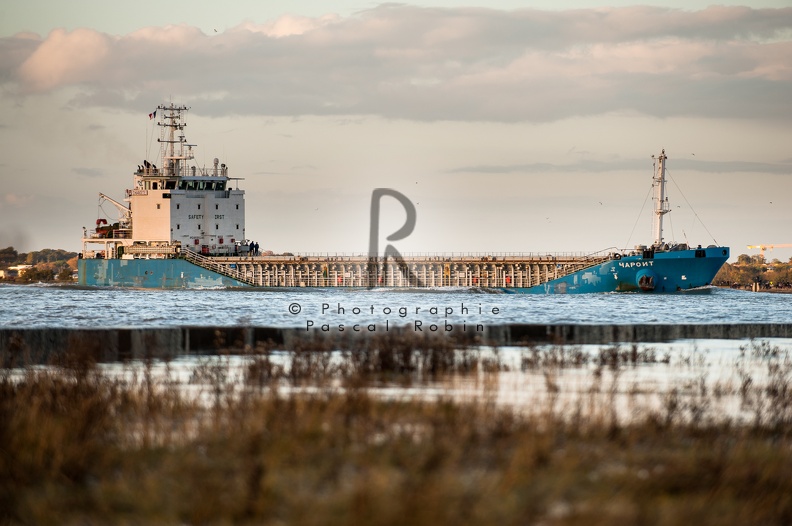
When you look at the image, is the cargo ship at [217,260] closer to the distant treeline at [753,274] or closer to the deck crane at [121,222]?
the deck crane at [121,222]

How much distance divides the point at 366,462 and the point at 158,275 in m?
66.9

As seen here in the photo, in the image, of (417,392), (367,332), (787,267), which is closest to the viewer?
(417,392)

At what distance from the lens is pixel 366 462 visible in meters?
10.2

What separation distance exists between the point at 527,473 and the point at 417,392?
6.53 meters

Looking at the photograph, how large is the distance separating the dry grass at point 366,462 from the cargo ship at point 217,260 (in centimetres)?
5433

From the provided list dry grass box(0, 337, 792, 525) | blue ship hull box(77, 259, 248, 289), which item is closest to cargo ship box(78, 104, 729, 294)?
blue ship hull box(77, 259, 248, 289)

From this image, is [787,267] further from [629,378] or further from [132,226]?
[629,378]

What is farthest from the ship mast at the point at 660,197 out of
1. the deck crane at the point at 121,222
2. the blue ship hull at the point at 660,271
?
the deck crane at the point at 121,222

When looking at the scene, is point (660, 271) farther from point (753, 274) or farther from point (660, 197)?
point (753, 274)

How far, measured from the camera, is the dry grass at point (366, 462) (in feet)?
28.4

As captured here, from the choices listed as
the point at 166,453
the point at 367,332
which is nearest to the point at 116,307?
the point at 367,332

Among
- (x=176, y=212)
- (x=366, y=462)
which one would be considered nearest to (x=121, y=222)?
(x=176, y=212)

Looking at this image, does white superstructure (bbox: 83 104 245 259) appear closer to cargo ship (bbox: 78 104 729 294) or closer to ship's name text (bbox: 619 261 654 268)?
cargo ship (bbox: 78 104 729 294)

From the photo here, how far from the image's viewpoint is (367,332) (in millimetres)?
26609
